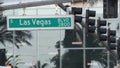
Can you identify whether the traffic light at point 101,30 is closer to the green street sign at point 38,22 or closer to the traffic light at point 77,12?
the green street sign at point 38,22

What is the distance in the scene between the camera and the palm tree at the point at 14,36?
33.4m

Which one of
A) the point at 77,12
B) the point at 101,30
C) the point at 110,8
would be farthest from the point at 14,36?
the point at 110,8

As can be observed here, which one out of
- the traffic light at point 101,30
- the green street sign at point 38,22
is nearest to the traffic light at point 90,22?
the traffic light at point 101,30

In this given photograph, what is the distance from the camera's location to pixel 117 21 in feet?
109

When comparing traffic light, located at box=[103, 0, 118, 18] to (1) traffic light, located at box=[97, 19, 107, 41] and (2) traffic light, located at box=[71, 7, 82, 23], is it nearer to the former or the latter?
(2) traffic light, located at box=[71, 7, 82, 23]

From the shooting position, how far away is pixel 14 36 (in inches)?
1332

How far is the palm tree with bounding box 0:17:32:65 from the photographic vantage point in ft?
110

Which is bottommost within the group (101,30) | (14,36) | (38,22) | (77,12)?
(14,36)

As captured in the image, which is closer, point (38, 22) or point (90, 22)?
point (90, 22)

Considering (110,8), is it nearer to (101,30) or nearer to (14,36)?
(101,30)

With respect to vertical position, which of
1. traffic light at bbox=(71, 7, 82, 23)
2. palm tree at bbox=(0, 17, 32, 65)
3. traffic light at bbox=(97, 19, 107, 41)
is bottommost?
palm tree at bbox=(0, 17, 32, 65)

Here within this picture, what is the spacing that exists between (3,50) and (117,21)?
7698 mm

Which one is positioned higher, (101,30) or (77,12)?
(77,12)

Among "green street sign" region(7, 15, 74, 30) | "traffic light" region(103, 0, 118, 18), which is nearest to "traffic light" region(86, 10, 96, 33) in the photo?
"green street sign" region(7, 15, 74, 30)
